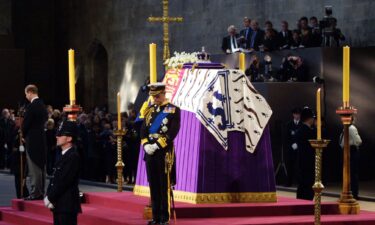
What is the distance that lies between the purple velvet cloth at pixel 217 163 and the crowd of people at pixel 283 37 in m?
8.93

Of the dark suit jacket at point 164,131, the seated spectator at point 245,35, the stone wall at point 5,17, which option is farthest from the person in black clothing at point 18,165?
the stone wall at point 5,17

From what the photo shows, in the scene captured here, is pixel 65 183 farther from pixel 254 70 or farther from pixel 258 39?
pixel 258 39

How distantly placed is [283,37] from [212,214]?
11.0m

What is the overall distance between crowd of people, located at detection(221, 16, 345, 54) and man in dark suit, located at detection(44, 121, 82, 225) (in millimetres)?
12583

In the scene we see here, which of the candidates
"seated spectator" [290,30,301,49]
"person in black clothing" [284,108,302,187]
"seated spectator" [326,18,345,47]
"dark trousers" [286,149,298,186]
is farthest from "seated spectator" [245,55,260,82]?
"dark trousers" [286,149,298,186]

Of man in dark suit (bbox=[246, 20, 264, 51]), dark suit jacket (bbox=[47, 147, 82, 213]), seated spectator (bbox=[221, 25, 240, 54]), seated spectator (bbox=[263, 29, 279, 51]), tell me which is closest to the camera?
dark suit jacket (bbox=[47, 147, 82, 213])

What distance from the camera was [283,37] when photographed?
25281 millimetres

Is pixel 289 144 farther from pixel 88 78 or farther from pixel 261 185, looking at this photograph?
pixel 88 78

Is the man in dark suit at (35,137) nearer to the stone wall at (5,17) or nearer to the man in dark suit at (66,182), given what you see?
the man in dark suit at (66,182)

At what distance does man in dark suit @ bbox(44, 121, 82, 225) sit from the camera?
12.2 m

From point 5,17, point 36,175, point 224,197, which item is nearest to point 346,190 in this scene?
point 224,197

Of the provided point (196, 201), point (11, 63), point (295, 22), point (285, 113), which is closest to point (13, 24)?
point (11, 63)

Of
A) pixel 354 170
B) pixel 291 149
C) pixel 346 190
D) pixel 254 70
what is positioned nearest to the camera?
pixel 346 190

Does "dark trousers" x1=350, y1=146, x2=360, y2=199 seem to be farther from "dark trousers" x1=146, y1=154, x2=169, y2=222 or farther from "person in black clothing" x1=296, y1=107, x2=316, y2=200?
"dark trousers" x1=146, y1=154, x2=169, y2=222
